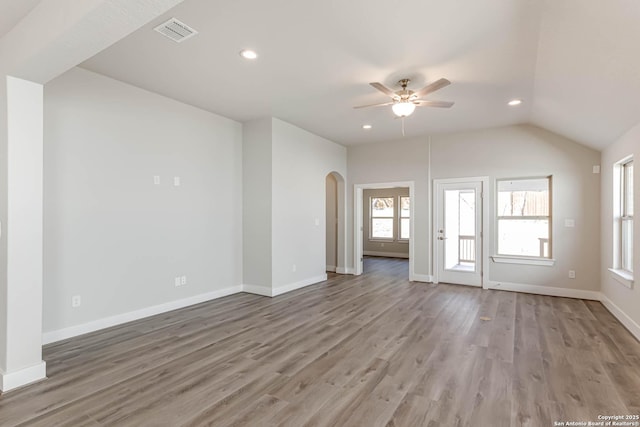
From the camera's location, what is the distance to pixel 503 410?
224cm

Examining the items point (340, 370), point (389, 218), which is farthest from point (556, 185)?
point (389, 218)

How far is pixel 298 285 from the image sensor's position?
19.7ft

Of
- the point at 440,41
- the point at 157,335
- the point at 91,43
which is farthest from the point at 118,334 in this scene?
the point at 440,41

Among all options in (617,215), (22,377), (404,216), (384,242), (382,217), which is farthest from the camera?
(382,217)

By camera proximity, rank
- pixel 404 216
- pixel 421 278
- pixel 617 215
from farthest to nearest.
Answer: pixel 404 216 < pixel 421 278 < pixel 617 215

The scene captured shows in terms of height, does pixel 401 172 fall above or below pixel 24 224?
above

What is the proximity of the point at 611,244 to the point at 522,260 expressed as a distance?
1303 millimetres

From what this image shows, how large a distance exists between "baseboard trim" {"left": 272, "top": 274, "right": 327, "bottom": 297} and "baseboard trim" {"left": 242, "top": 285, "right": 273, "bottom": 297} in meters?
0.10

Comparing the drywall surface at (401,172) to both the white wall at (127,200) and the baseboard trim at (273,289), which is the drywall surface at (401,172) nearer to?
the baseboard trim at (273,289)

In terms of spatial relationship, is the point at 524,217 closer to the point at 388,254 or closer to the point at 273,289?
the point at 273,289

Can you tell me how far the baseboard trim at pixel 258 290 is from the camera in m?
5.40

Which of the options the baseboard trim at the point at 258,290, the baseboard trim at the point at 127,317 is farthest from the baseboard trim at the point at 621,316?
the baseboard trim at the point at 127,317

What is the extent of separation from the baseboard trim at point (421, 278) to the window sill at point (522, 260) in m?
1.23

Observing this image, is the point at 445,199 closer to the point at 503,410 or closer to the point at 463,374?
the point at 463,374
